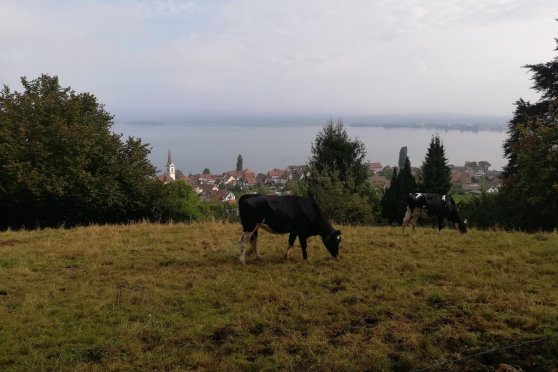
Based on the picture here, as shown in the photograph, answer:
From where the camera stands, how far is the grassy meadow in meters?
5.80

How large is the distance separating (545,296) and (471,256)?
3.17 meters

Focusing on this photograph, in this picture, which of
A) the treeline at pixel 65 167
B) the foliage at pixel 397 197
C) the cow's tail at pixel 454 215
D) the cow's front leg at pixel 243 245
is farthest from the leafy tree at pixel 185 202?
the cow's front leg at pixel 243 245

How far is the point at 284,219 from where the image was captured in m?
10.7

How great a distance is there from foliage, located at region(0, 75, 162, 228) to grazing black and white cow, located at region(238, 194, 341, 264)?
47.9 ft

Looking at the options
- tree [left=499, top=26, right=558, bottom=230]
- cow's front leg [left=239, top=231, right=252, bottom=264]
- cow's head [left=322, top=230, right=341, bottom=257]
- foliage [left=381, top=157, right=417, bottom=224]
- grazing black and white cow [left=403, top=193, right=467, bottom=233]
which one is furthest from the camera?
foliage [left=381, top=157, right=417, bottom=224]

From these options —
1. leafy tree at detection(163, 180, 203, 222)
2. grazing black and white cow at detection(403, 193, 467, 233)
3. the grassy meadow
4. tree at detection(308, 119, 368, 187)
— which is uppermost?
tree at detection(308, 119, 368, 187)

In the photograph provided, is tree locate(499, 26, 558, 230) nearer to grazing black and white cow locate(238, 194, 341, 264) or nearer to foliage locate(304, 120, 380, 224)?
foliage locate(304, 120, 380, 224)

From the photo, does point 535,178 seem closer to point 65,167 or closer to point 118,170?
point 118,170

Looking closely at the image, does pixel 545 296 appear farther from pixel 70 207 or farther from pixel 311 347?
pixel 70 207

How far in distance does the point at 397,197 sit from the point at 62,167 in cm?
2746

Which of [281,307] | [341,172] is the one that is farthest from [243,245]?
[341,172]

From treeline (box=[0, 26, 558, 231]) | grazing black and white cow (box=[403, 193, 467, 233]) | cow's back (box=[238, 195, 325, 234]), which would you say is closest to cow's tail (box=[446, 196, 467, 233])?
grazing black and white cow (box=[403, 193, 467, 233])

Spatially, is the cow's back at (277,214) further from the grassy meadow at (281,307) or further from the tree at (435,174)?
the tree at (435,174)

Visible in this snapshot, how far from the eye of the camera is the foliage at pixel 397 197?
37.6 m
